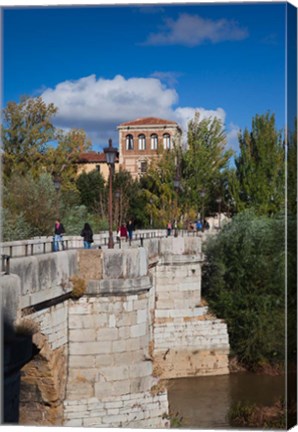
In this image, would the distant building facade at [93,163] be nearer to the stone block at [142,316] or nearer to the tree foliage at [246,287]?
the stone block at [142,316]

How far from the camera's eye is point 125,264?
31.0 feet

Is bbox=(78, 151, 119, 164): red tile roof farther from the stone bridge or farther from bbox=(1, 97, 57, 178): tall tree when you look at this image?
the stone bridge

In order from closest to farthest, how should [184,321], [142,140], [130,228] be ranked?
[142,140]
[130,228]
[184,321]

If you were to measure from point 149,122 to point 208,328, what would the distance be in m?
8.38

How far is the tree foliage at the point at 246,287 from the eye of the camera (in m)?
13.0

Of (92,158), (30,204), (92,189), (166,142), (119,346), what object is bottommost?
(119,346)

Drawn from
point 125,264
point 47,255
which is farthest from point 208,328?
point 47,255

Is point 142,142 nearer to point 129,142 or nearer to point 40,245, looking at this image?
point 129,142

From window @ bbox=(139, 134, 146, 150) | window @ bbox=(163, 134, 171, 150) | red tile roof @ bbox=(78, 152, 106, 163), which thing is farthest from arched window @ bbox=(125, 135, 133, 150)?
window @ bbox=(163, 134, 171, 150)

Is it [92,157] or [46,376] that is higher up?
[92,157]

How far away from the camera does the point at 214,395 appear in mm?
13938

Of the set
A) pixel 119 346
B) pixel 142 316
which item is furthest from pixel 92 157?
pixel 119 346

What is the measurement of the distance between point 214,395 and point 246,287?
10.3ft

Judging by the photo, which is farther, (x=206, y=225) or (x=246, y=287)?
(x=246, y=287)
